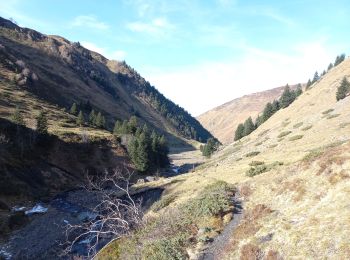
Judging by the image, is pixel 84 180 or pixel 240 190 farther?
pixel 84 180

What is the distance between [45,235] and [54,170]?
116 feet

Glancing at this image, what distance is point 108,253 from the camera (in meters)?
28.2

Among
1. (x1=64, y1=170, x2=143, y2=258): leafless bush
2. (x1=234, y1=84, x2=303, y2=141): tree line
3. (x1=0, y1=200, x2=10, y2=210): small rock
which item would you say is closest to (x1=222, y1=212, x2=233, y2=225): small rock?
(x1=64, y1=170, x2=143, y2=258): leafless bush

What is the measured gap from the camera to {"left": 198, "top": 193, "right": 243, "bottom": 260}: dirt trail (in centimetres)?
2406

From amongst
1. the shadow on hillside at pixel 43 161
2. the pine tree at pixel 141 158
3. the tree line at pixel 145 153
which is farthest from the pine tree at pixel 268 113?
the shadow on hillside at pixel 43 161

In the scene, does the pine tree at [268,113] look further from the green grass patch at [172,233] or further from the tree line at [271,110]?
the green grass patch at [172,233]

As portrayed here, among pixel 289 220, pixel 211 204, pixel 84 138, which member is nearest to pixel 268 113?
pixel 84 138

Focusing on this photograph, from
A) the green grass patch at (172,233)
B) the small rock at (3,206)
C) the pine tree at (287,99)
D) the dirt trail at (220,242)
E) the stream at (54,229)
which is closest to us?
the dirt trail at (220,242)

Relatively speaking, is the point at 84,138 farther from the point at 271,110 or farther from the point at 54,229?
the point at 271,110

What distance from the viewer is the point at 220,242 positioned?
2561cm

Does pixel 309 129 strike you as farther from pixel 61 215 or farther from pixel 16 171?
pixel 16 171

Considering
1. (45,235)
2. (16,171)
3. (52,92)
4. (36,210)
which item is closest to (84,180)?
(16,171)

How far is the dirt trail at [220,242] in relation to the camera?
78.9 ft

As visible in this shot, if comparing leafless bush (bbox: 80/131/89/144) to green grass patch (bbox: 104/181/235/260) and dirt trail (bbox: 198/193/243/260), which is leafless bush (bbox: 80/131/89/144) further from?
dirt trail (bbox: 198/193/243/260)
